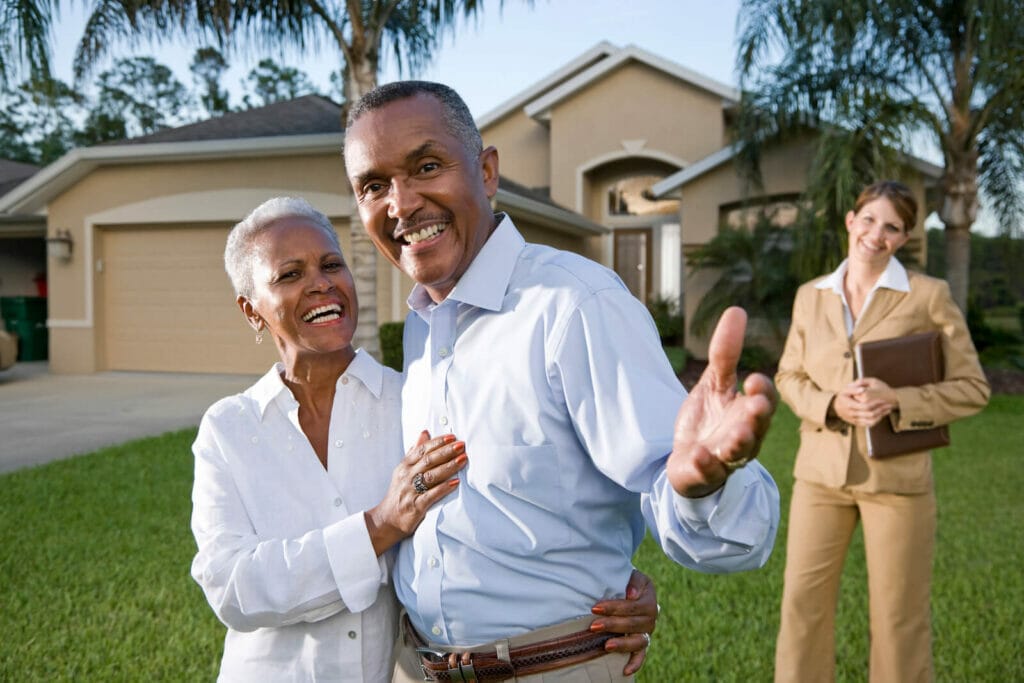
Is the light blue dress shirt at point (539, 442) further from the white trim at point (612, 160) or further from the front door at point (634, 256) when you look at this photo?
the front door at point (634, 256)

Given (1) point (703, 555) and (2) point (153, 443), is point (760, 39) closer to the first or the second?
(2) point (153, 443)

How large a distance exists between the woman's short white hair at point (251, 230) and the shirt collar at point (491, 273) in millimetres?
386

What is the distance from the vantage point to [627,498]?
1.72 m

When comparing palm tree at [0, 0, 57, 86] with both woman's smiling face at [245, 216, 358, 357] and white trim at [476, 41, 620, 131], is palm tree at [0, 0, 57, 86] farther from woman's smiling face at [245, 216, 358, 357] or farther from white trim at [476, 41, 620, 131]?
white trim at [476, 41, 620, 131]

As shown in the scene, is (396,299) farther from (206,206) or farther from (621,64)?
(621,64)

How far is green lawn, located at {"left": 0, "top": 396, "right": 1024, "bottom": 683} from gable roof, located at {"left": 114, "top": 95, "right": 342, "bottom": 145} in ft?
29.8

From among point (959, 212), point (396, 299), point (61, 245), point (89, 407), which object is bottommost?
point (89, 407)

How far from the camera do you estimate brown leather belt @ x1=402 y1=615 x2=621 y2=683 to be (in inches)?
64.9

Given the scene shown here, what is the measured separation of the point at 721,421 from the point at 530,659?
709mm

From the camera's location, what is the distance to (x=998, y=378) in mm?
13938

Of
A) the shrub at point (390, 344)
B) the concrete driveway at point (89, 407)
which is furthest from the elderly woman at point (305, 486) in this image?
the shrub at point (390, 344)

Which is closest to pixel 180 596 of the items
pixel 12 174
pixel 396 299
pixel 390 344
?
pixel 390 344

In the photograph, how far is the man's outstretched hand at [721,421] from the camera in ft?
3.79

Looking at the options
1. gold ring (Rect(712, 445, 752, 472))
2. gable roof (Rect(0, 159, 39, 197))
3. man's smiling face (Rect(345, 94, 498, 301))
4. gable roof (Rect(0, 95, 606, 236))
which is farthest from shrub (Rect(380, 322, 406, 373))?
gable roof (Rect(0, 159, 39, 197))
